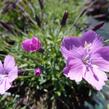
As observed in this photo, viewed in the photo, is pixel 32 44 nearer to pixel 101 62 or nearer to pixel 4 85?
pixel 4 85

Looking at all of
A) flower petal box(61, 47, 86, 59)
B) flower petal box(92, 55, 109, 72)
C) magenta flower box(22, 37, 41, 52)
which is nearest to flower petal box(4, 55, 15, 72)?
magenta flower box(22, 37, 41, 52)

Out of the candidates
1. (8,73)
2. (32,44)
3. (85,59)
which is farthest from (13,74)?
(85,59)

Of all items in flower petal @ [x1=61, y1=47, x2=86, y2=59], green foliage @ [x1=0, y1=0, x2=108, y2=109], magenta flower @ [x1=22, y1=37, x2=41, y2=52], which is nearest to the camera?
flower petal @ [x1=61, y1=47, x2=86, y2=59]

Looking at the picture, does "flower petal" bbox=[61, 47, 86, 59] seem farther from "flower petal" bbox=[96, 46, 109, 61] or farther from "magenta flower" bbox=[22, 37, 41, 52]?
"magenta flower" bbox=[22, 37, 41, 52]

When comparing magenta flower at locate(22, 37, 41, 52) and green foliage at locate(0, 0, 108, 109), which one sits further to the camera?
green foliage at locate(0, 0, 108, 109)

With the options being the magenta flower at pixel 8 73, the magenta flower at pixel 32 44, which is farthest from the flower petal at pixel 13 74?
the magenta flower at pixel 32 44

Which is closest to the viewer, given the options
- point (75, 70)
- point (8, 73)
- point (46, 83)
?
point (75, 70)
